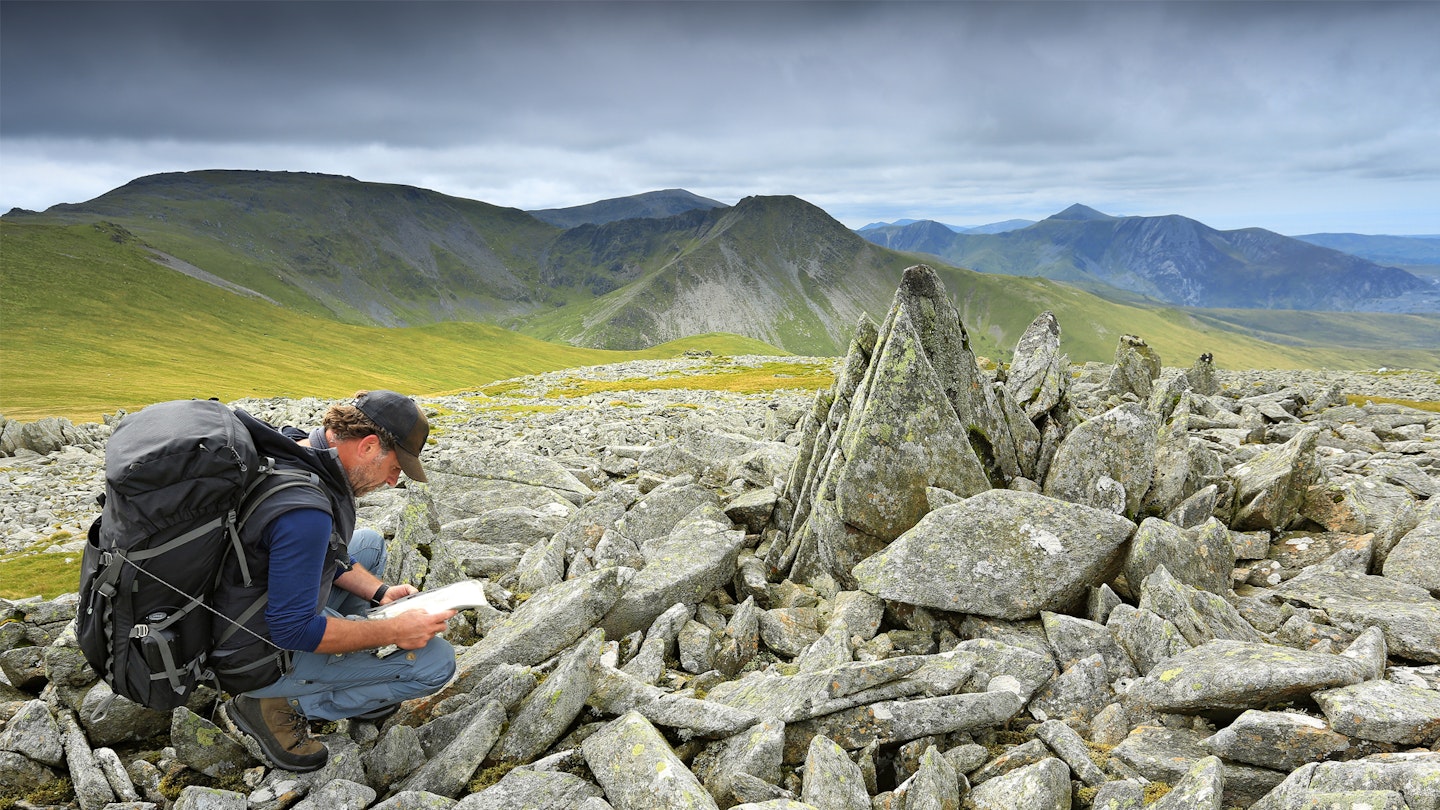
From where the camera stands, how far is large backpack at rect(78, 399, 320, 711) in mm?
6500

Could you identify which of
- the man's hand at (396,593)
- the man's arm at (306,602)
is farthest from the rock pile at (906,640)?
the man's hand at (396,593)

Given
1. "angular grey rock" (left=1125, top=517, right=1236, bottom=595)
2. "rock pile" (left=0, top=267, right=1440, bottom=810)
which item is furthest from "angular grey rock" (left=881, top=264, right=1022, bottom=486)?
"angular grey rock" (left=1125, top=517, right=1236, bottom=595)

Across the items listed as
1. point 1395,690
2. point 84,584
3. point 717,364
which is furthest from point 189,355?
point 1395,690

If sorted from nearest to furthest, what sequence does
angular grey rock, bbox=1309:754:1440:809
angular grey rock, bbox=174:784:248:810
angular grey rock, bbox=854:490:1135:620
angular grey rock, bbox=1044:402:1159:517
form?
angular grey rock, bbox=1309:754:1440:809, angular grey rock, bbox=174:784:248:810, angular grey rock, bbox=854:490:1135:620, angular grey rock, bbox=1044:402:1159:517

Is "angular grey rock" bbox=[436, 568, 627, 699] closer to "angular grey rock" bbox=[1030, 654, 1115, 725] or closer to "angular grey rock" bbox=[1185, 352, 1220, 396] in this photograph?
"angular grey rock" bbox=[1030, 654, 1115, 725]

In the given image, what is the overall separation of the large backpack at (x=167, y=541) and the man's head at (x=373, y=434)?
0.92 m

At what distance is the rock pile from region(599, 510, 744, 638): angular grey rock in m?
0.07

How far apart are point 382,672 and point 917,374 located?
10.2 metres

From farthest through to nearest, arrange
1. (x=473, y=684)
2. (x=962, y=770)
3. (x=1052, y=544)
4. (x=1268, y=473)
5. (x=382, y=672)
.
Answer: (x=1268, y=473), (x=1052, y=544), (x=473, y=684), (x=382, y=672), (x=962, y=770)

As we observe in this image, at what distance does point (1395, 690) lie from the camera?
7320mm

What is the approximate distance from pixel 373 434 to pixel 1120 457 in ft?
45.2

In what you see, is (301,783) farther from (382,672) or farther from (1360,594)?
(1360,594)

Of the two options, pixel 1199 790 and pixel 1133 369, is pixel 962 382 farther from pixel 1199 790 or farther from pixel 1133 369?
pixel 1133 369

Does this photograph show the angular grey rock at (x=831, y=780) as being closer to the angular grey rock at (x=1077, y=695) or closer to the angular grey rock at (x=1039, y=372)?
the angular grey rock at (x=1077, y=695)
